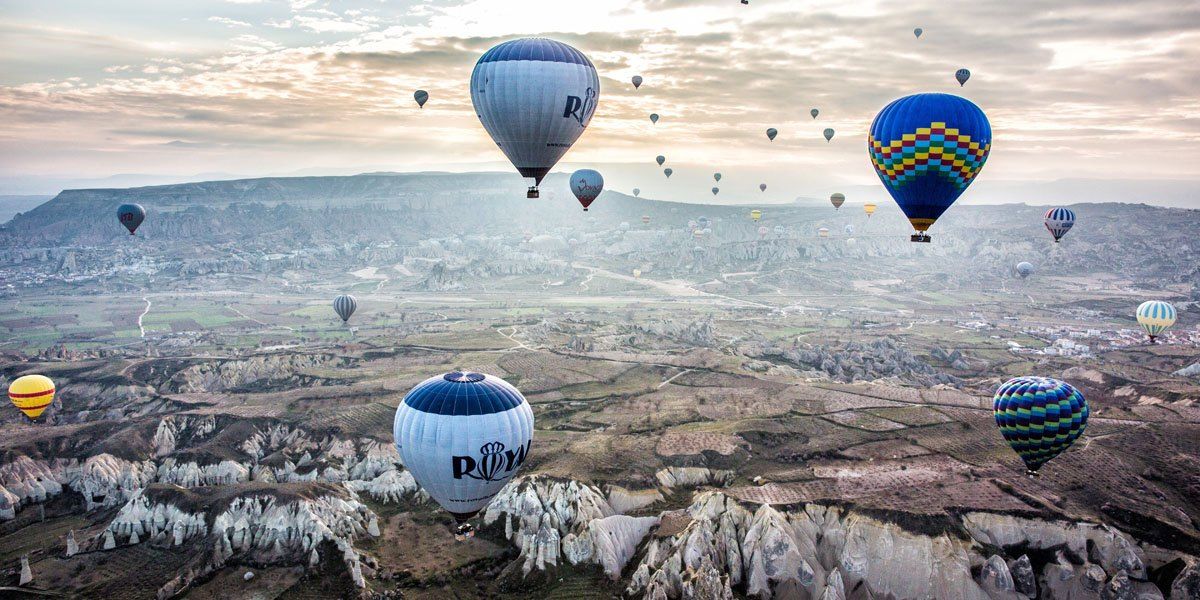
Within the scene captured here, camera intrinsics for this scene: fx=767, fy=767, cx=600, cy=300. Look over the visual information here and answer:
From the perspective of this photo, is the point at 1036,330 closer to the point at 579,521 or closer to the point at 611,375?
the point at 611,375

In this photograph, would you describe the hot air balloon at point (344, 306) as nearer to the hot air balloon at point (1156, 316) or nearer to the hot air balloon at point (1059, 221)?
the hot air balloon at point (1059, 221)

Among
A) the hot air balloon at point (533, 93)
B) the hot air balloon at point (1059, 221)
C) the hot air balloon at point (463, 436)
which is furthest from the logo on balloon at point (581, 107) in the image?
the hot air balloon at point (1059, 221)

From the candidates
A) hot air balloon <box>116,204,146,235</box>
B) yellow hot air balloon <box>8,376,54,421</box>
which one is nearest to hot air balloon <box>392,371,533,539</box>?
yellow hot air balloon <box>8,376,54,421</box>

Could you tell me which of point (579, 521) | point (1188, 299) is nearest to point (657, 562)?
point (579, 521)

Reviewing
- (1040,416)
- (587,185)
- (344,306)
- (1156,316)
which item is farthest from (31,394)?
(1156,316)

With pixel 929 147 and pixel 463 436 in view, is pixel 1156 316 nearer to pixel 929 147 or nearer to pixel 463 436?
pixel 929 147
